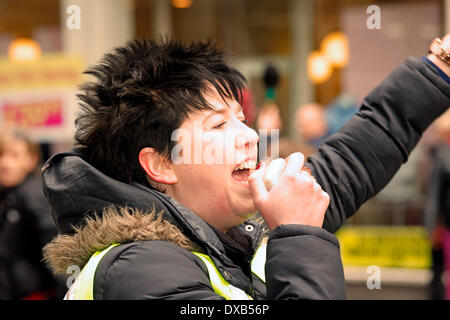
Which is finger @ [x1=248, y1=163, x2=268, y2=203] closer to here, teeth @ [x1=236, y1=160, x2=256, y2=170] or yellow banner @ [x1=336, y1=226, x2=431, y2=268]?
teeth @ [x1=236, y1=160, x2=256, y2=170]

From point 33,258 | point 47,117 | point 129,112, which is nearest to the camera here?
point 129,112

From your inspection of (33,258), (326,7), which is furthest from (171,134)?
(326,7)

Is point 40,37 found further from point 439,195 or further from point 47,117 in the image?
point 439,195

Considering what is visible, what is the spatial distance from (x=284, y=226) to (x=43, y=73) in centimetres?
618

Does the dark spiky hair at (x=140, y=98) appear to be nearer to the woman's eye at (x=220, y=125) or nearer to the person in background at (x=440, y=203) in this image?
the woman's eye at (x=220, y=125)

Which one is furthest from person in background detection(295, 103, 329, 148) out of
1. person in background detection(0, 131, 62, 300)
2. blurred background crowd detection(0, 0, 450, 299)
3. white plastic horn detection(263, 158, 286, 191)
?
white plastic horn detection(263, 158, 286, 191)

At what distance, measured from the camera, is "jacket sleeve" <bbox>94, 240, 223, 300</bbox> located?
137cm

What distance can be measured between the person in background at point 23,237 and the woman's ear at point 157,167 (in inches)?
100

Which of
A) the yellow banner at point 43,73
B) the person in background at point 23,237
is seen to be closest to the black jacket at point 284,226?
the person in background at point 23,237

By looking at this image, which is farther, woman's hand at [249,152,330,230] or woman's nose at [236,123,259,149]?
woman's nose at [236,123,259,149]

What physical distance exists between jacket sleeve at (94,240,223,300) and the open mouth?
0.28m

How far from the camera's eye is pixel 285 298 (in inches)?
53.4

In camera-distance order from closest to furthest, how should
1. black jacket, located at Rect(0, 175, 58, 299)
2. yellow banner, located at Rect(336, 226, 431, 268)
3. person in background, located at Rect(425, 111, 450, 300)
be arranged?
black jacket, located at Rect(0, 175, 58, 299) → person in background, located at Rect(425, 111, 450, 300) → yellow banner, located at Rect(336, 226, 431, 268)
